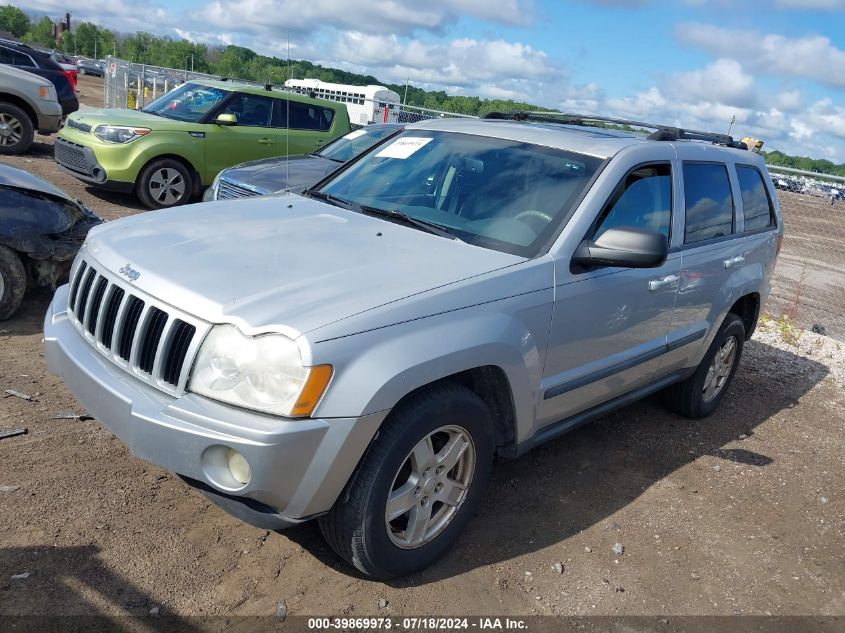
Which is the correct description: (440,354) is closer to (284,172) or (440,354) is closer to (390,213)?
(390,213)

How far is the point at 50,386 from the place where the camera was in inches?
170

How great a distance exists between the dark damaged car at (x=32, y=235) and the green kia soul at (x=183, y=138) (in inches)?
155

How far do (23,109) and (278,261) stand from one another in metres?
11.8

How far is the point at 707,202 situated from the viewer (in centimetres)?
455

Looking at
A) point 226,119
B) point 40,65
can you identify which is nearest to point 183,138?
point 226,119

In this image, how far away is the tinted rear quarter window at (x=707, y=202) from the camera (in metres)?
4.35

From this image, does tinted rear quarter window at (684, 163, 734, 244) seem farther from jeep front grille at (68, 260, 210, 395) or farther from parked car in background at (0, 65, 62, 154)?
parked car in background at (0, 65, 62, 154)

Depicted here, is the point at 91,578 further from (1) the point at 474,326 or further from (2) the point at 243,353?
(1) the point at 474,326

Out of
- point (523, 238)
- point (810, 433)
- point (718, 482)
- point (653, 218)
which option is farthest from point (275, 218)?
point (810, 433)

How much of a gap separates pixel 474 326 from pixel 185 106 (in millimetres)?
8921

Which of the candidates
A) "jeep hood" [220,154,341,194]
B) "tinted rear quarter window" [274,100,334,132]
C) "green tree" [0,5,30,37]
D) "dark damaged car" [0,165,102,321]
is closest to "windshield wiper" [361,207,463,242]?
"dark damaged car" [0,165,102,321]

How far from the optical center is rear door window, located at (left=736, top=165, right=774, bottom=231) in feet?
16.5

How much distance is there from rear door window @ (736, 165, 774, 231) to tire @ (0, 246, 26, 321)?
5.04 m

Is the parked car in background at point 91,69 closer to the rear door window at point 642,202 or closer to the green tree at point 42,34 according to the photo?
the green tree at point 42,34
